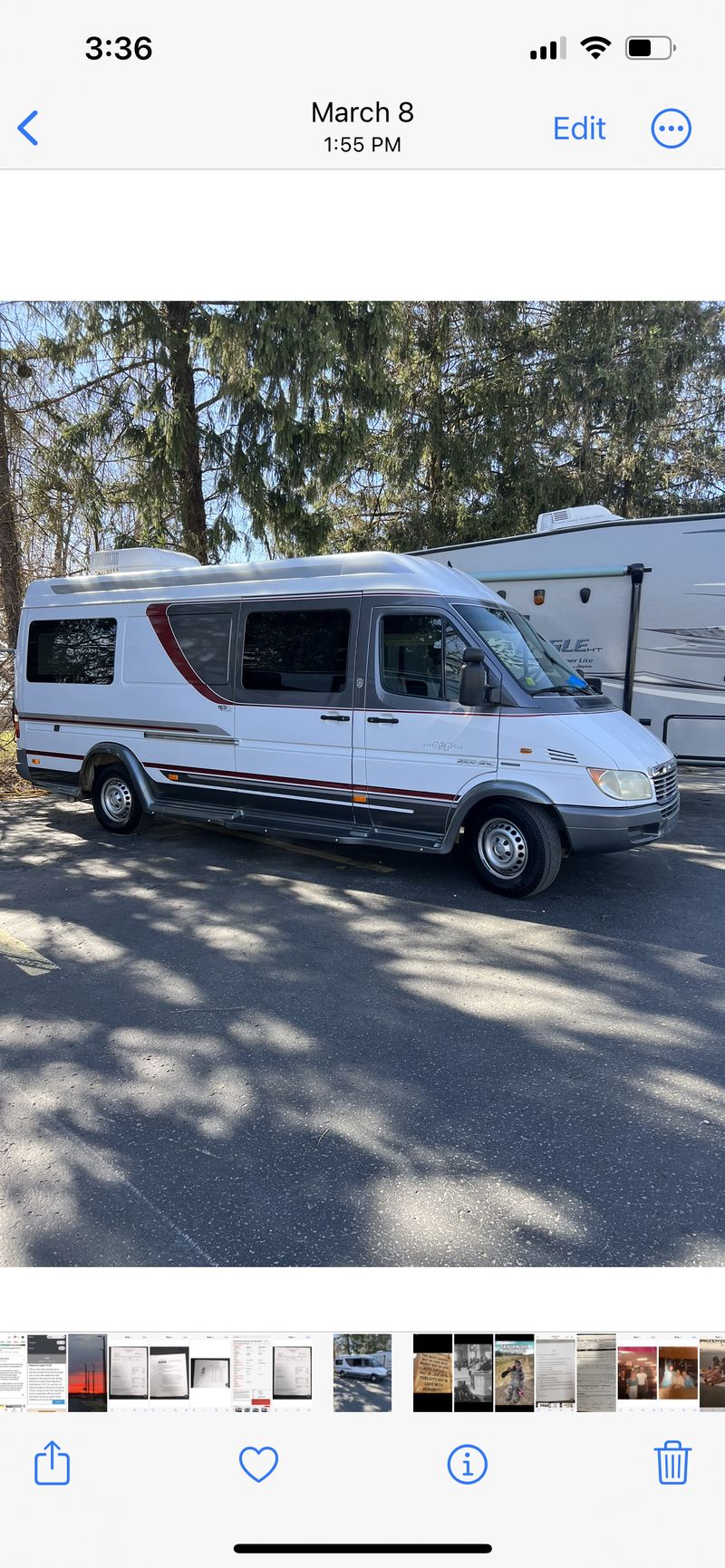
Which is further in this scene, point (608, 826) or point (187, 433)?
point (187, 433)

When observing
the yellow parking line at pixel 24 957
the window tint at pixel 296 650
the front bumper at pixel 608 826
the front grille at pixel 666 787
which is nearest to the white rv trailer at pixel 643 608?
the window tint at pixel 296 650

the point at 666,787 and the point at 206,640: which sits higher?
the point at 206,640

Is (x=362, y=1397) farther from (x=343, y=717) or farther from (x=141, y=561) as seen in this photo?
(x=141, y=561)

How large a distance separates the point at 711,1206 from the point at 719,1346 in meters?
1.56

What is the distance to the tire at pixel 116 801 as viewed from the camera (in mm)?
8586

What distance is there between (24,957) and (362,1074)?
102 inches

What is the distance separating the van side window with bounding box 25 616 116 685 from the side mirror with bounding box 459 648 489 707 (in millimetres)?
4022

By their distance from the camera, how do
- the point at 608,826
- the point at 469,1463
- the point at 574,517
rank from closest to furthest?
the point at 469,1463
the point at 608,826
the point at 574,517

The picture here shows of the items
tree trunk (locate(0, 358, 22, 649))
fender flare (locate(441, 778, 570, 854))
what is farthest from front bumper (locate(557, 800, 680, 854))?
tree trunk (locate(0, 358, 22, 649))

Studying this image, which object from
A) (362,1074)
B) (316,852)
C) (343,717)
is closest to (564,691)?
(343,717)

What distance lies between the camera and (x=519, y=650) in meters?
6.71

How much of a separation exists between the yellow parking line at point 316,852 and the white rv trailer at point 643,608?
3908 millimetres

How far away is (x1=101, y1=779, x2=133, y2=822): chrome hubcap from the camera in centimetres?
865
